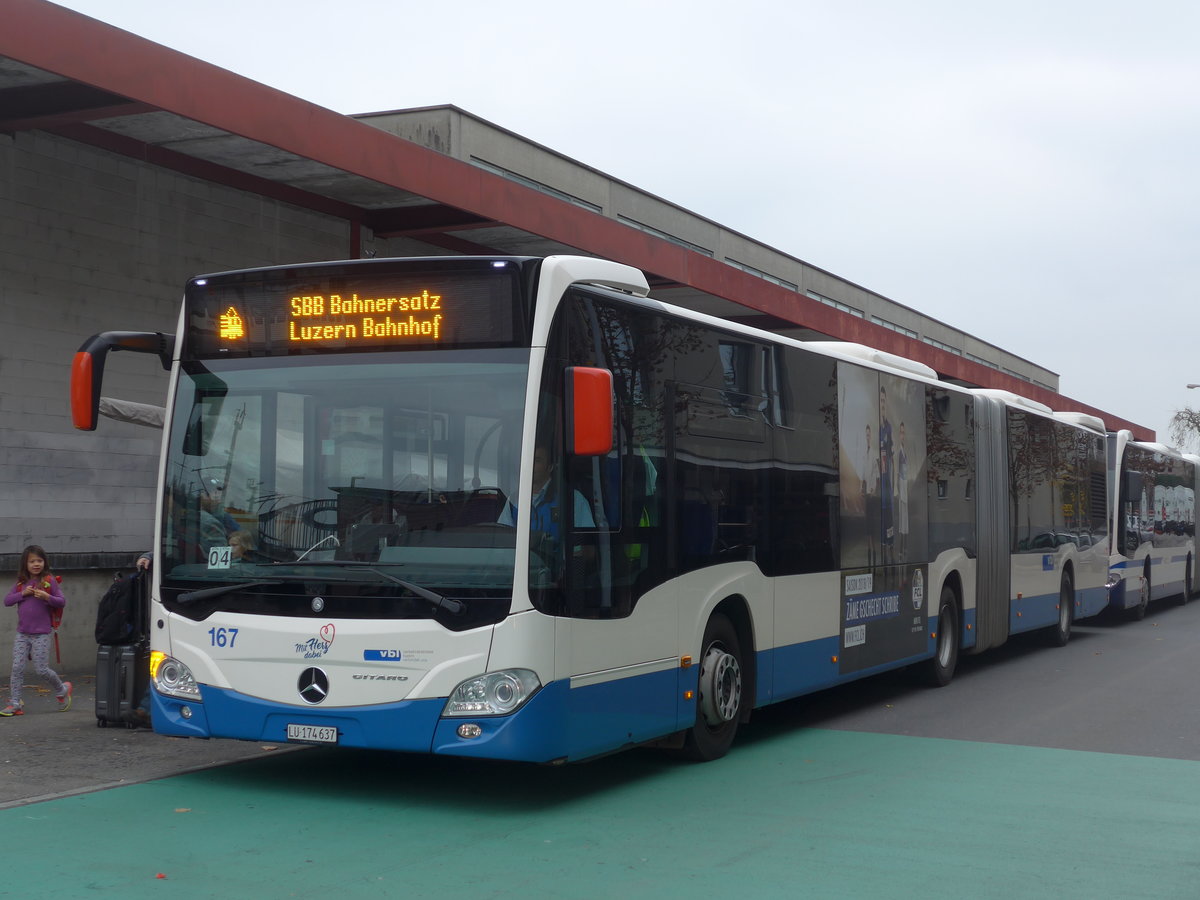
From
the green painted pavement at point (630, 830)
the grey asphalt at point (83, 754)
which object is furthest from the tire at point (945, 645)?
the grey asphalt at point (83, 754)

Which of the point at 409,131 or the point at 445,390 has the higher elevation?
the point at 409,131

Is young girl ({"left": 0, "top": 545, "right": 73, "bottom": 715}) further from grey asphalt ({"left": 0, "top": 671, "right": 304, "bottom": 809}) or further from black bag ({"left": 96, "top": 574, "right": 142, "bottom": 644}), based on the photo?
black bag ({"left": 96, "top": 574, "right": 142, "bottom": 644})

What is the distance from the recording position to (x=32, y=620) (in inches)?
473

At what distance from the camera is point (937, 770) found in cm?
969

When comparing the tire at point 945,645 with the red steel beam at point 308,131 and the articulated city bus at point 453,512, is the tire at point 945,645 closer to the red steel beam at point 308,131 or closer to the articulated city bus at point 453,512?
the articulated city bus at point 453,512

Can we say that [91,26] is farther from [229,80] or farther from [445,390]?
[445,390]

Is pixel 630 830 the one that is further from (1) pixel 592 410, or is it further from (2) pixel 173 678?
(2) pixel 173 678

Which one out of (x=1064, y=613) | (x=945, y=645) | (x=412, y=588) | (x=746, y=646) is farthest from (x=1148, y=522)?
(x=412, y=588)

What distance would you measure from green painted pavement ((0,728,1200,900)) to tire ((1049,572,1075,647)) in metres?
9.35


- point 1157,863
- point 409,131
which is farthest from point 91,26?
point 409,131

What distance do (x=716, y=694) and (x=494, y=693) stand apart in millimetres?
2356

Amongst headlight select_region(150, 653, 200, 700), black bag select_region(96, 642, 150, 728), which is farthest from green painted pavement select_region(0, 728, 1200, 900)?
black bag select_region(96, 642, 150, 728)

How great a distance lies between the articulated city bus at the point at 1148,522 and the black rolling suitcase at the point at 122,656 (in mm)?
16354

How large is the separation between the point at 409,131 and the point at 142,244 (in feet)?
50.1
